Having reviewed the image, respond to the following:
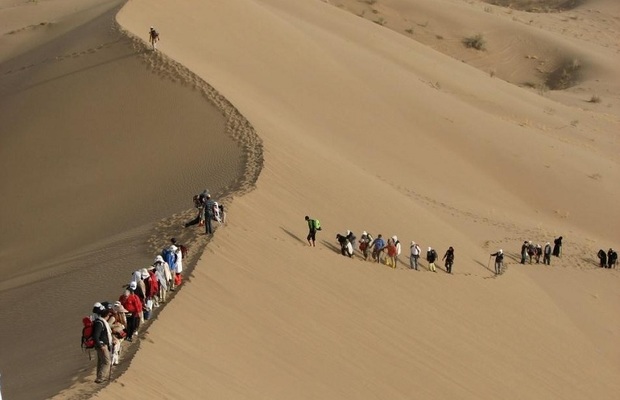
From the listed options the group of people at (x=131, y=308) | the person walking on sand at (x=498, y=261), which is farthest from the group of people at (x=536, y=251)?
the group of people at (x=131, y=308)

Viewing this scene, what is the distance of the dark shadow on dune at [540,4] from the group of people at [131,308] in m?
58.6

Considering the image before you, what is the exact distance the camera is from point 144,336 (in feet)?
42.1

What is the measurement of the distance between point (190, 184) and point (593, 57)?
124 feet

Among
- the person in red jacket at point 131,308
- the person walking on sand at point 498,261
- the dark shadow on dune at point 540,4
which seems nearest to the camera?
the person in red jacket at point 131,308

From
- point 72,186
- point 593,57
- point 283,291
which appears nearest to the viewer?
point 283,291

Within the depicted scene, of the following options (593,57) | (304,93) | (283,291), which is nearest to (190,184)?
(283,291)

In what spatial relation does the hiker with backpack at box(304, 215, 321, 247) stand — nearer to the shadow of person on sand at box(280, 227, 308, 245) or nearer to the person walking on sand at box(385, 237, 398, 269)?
the shadow of person on sand at box(280, 227, 308, 245)

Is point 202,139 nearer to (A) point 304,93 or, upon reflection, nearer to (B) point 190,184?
(B) point 190,184

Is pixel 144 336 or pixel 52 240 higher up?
pixel 144 336

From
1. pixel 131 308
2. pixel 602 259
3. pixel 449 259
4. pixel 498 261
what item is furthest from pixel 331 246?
pixel 602 259

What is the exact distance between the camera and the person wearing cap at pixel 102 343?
37.0 ft

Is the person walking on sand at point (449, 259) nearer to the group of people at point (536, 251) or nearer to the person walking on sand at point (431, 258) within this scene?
the person walking on sand at point (431, 258)

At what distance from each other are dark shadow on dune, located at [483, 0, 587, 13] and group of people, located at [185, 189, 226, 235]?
5587cm

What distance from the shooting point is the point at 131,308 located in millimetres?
12570
